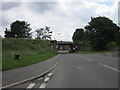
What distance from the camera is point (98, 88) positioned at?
9.48 m

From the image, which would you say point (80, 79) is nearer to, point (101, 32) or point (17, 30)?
point (101, 32)

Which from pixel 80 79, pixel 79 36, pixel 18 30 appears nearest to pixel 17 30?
pixel 18 30

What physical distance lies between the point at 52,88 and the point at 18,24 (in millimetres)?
134797

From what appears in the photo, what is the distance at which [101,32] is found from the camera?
320ft

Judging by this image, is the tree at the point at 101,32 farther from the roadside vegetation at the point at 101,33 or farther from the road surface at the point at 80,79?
the road surface at the point at 80,79

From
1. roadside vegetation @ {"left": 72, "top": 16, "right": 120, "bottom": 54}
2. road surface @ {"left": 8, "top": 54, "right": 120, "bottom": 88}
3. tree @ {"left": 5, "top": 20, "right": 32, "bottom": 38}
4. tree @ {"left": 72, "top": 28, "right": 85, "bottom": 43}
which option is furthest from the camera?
tree @ {"left": 72, "top": 28, "right": 85, "bottom": 43}

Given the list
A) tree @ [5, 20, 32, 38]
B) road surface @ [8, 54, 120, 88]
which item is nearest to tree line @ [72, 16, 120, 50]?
tree @ [5, 20, 32, 38]

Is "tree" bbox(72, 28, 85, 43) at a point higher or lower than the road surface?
higher

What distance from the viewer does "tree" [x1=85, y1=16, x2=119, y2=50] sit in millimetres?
95625

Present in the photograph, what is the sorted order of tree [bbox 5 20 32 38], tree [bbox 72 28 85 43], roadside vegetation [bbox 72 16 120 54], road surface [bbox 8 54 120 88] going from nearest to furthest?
road surface [bbox 8 54 120 88] → roadside vegetation [bbox 72 16 120 54] → tree [bbox 5 20 32 38] → tree [bbox 72 28 85 43]

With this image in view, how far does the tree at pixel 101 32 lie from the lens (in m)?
95.6

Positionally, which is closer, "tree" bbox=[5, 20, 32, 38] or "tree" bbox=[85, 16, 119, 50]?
"tree" bbox=[85, 16, 119, 50]

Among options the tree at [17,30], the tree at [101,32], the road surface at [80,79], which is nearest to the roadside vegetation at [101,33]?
the tree at [101,32]

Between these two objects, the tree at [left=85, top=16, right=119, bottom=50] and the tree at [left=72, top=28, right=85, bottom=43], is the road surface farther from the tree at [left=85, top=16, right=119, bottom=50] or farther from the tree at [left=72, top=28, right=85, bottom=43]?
the tree at [left=72, top=28, right=85, bottom=43]
